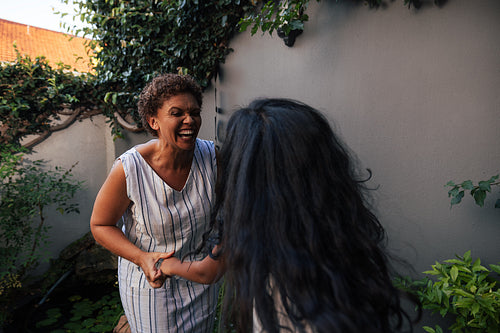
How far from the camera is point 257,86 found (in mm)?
3164

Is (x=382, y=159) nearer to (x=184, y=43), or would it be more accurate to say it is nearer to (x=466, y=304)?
(x=466, y=304)

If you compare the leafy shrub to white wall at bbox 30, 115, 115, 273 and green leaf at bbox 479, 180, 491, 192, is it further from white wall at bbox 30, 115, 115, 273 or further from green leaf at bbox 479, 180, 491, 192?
green leaf at bbox 479, 180, 491, 192

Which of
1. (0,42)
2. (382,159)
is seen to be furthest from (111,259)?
(0,42)

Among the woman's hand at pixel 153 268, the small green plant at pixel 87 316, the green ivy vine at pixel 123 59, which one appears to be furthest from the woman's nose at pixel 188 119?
the small green plant at pixel 87 316

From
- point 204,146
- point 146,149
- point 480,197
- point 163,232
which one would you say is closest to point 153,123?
point 146,149

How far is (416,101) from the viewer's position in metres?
2.01

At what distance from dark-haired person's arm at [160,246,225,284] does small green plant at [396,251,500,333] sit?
1071 mm

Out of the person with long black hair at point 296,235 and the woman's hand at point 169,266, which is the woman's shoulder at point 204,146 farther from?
the person with long black hair at point 296,235

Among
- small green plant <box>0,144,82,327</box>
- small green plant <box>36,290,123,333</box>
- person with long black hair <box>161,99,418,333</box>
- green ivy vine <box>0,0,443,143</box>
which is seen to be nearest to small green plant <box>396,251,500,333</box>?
person with long black hair <box>161,99,418,333</box>

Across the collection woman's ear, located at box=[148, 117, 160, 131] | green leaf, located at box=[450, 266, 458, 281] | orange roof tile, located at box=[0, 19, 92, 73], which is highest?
orange roof tile, located at box=[0, 19, 92, 73]

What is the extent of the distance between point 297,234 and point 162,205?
0.97m

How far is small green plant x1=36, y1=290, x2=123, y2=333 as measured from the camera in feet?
10.8

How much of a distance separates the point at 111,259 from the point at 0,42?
41.7 feet

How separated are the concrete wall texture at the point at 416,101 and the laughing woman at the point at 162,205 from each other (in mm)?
1130
